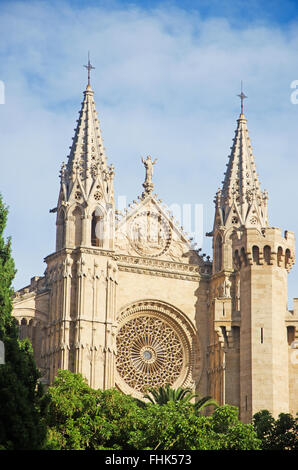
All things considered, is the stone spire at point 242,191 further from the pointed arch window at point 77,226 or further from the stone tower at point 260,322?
the stone tower at point 260,322

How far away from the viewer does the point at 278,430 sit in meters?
46.4

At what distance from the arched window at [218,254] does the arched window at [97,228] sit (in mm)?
6707

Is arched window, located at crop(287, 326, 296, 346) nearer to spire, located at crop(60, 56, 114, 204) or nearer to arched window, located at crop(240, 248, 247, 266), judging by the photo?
arched window, located at crop(240, 248, 247, 266)

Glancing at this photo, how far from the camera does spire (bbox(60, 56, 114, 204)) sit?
62938 millimetres

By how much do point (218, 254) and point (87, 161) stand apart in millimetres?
8366

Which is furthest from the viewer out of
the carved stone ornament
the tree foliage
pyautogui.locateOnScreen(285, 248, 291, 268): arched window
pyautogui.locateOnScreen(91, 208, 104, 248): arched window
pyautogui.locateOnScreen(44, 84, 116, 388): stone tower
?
the carved stone ornament

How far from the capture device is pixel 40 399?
4019cm

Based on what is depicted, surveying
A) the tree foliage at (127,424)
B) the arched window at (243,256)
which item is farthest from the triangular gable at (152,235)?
the arched window at (243,256)

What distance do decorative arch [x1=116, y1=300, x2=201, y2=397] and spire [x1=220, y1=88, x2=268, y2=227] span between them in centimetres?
630

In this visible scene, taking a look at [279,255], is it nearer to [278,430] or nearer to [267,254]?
[267,254]

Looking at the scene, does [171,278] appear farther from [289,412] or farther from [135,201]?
[289,412]

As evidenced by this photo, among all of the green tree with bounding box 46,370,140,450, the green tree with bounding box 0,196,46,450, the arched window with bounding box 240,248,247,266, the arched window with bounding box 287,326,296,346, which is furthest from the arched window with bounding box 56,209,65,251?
the green tree with bounding box 0,196,46,450

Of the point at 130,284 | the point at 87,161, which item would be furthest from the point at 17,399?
the point at 87,161

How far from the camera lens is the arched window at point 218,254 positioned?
65.3 meters
